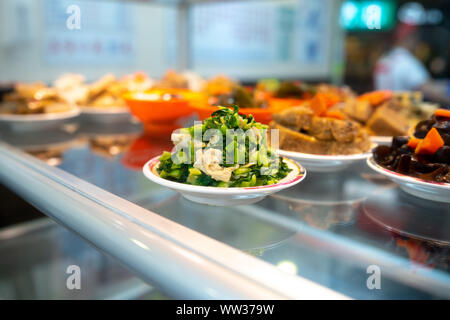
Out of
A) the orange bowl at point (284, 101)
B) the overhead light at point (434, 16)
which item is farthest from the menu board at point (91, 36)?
the overhead light at point (434, 16)

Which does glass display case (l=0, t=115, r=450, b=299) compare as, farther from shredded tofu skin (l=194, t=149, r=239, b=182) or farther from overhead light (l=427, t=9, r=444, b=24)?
overhead light (l=427, t=9, r=444, b=24)

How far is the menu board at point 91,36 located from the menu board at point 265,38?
584 millimetres

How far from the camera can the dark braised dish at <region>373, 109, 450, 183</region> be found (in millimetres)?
703

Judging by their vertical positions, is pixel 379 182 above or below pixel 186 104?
below

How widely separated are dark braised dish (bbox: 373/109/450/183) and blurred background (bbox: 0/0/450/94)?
40.7 inches

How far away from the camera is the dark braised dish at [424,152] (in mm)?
703

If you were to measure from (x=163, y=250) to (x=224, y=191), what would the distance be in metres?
0.15

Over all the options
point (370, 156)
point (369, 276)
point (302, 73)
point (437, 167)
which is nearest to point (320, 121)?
point (370, 156)

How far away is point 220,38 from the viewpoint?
3.68 meters

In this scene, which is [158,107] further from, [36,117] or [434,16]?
[434,16]
